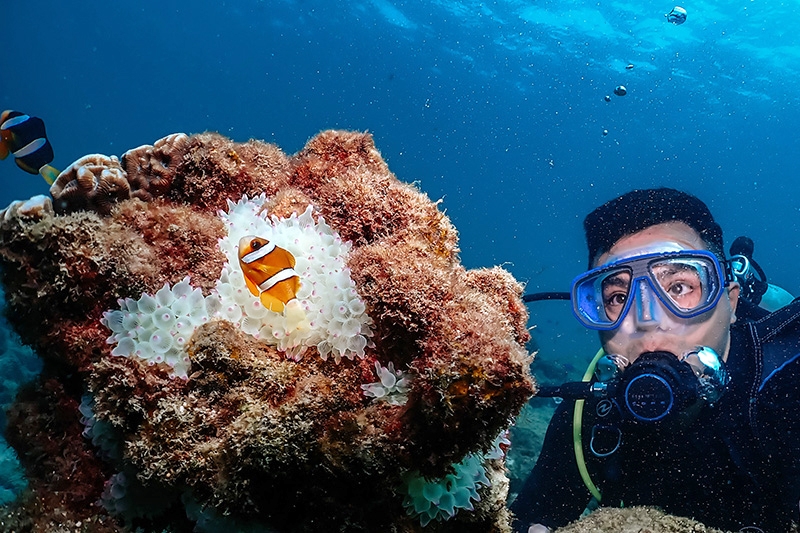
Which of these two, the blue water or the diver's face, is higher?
the blue water

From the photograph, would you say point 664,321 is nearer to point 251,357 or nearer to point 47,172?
point 251,357

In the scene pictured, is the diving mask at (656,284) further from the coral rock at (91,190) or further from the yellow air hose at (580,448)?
the coral rock at (91,190)

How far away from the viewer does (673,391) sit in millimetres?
3889

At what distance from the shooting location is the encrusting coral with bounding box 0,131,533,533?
1.75 metres

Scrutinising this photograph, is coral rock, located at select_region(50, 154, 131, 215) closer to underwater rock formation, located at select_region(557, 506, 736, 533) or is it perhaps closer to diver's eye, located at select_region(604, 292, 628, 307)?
underwater rock formation, located at select_region(557, 506, 736, 533)

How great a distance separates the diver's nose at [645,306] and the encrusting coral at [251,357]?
8.09ft

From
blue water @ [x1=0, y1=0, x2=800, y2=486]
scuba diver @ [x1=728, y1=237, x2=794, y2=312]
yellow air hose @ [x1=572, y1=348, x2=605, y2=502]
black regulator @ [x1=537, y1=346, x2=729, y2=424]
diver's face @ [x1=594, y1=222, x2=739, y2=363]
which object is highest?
blue water @ [x1=0, y1=0, x2=800, y2=486]

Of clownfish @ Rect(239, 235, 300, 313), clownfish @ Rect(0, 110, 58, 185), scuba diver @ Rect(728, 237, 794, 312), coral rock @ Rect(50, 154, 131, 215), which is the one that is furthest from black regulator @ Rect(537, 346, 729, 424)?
clownfish @ Rect(0, 110, 58, 185)

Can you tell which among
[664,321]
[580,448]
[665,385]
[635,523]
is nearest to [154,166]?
[635,523]

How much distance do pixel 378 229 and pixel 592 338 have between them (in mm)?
50390

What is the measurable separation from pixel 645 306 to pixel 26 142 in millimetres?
7109

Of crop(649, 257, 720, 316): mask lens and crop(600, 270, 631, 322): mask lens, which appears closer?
crop(649, 257, 720, 316): mask lens

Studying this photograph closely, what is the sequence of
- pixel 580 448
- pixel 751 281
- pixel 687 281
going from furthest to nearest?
pixel 751 281 < pixel 580 448 < pixel 687 281

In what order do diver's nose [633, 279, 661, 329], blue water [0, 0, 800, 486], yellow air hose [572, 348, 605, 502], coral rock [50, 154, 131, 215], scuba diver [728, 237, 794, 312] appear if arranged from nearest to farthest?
coral rock [50, 154, 131, 215]
diver's nose [633, 279, 661, 329]
yellow air hose [572, 348, 605, 502]
scuba diver [728, 237, 794, 312]
blue water [0, 0, 800, 486]
